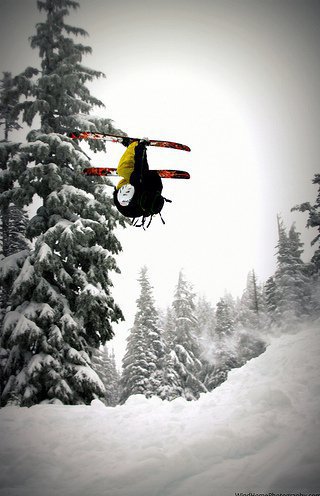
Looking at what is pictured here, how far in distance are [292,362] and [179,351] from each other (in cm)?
1875

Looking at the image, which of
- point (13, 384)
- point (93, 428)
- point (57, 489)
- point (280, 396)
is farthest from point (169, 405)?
point (13, 384)

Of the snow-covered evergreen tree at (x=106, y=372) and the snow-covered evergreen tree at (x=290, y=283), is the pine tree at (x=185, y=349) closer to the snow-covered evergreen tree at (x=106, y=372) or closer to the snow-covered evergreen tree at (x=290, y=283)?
the snow-covered evergreen tree at (x=106, y=372)

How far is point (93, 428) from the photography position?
5816 millimetres

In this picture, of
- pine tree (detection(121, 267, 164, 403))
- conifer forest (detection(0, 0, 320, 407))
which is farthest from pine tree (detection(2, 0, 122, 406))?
pine tree (detection(121, 267, 164, 403))

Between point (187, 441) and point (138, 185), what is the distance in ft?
14.7

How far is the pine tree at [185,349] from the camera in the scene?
922 inches

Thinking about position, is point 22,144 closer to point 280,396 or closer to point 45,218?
point 45,218

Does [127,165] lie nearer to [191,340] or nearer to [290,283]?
[191,340]

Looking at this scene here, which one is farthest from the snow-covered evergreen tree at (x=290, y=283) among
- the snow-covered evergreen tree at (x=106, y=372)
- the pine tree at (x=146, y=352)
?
the snow-covered evergreen tree at (x=106, y=372)

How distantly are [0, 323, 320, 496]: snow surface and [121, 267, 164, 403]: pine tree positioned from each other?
18457 mm

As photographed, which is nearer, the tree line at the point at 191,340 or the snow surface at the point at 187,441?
the snow surface at the point at 187,441

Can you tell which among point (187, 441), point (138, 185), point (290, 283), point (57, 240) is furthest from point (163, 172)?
point (290, 283)

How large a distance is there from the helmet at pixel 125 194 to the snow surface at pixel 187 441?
14.0ft

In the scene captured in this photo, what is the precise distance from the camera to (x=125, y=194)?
550 cm
